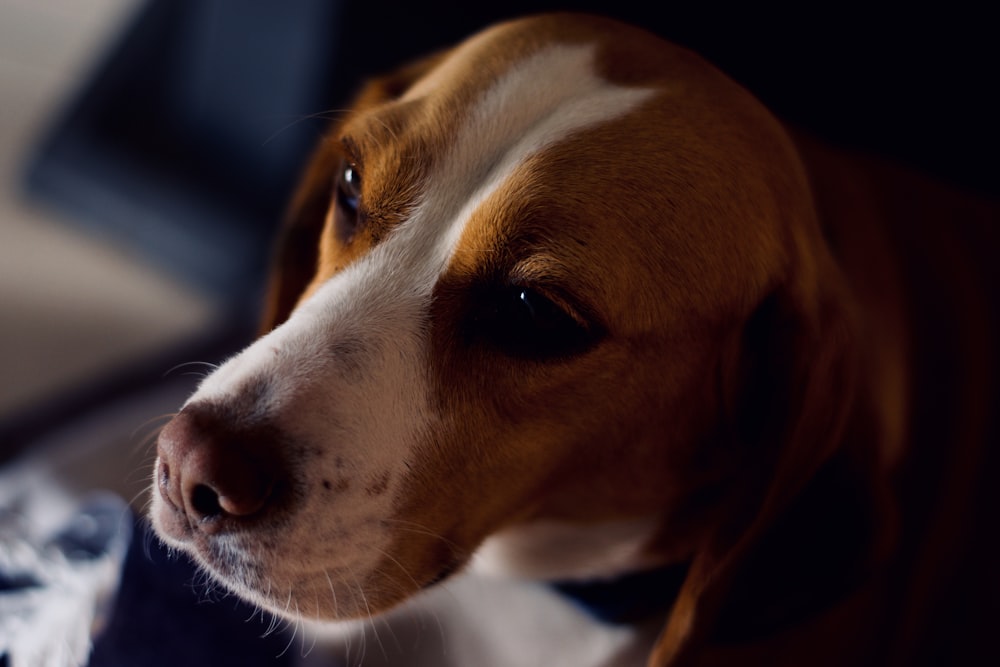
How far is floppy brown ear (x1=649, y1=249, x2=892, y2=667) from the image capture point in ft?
4.26

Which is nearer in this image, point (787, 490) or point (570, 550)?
point (787, 490)

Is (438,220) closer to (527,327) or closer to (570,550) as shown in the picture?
(527,327)

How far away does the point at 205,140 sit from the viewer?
111 inches

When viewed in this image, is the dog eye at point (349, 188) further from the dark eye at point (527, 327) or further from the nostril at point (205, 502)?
the nostril at point (205, 502)

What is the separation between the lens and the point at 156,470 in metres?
1.15

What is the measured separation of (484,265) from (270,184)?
1.73 m

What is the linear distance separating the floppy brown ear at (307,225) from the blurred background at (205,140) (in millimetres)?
534

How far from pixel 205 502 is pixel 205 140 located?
1988 mm

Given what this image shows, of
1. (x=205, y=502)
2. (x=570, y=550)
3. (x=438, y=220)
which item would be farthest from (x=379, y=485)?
(x=570, y=550)

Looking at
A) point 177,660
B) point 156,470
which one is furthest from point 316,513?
point 177,660

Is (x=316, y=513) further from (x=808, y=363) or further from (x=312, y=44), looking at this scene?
(x=312, y=44)

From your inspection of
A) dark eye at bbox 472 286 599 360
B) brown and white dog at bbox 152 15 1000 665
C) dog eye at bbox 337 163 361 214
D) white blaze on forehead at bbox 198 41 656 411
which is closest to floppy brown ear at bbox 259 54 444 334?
brown and white dog at bbox 152 15 1000 665

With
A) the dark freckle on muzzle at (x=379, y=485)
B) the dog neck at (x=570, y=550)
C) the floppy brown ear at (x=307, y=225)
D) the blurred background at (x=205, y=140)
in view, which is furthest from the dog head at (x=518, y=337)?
the blurred background at (x=205, y=140)

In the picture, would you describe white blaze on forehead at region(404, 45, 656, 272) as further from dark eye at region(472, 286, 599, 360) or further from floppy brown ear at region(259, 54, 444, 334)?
floppy brown ear at region(259, 54, 444, 334)
